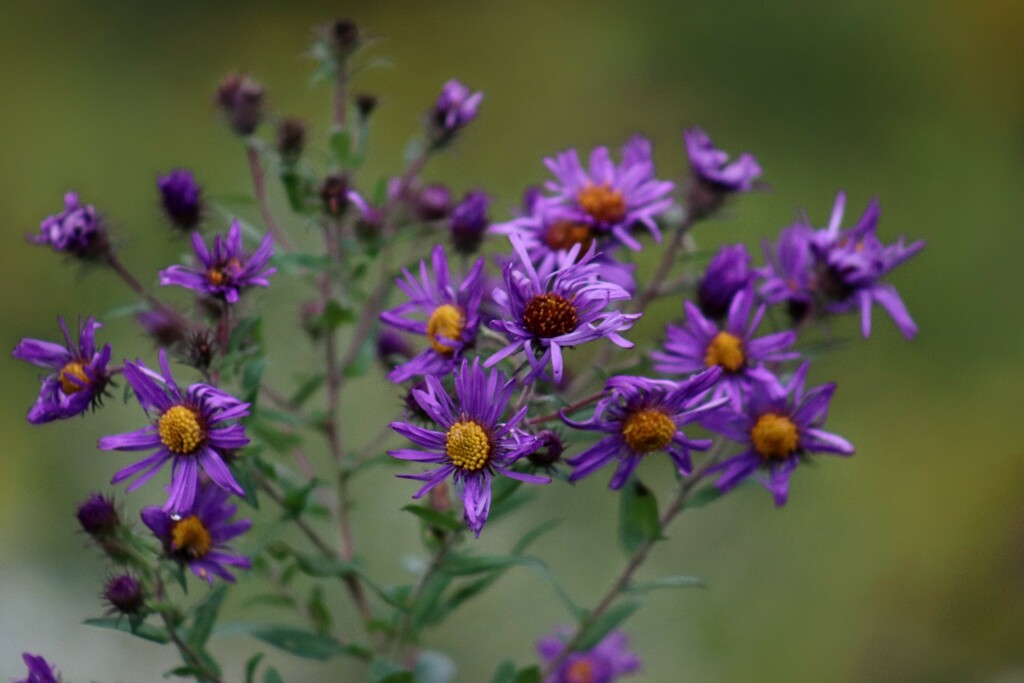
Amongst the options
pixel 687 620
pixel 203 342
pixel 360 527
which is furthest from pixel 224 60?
pixel 203 342

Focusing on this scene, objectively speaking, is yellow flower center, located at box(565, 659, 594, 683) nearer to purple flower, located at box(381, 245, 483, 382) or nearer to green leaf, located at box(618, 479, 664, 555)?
green leaf, located at box(618, 479, 664, 555)

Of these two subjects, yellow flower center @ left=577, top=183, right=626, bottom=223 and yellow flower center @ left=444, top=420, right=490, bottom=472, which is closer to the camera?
yellow flower center @ left=444, top=420, right=490, bottom=472

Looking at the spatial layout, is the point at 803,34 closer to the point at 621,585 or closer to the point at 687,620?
the point at 687,620

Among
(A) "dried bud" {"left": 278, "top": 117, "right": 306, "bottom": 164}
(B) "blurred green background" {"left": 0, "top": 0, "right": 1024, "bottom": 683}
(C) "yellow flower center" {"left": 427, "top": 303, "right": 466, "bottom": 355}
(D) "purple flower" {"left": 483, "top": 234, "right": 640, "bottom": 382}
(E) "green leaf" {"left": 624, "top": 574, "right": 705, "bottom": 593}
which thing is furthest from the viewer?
(B) "blurred green background" {"left": 0, "top": 0, "right": 1024, "bottom": 683}

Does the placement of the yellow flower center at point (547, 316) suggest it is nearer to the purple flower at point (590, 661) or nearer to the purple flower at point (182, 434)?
the purple flower at point (182, 434)

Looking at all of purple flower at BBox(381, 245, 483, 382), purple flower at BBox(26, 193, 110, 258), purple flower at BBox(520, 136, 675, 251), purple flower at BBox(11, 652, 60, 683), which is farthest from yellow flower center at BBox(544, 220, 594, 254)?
purple flower at BBox(11, 652, 60, 683)

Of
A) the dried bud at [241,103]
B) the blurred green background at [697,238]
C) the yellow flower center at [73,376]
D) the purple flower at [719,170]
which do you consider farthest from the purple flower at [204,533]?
the blurred green background at [697,238]

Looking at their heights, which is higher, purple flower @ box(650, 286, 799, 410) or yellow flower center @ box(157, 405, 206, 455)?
yellow flower center @ box(157, 405, 206, 455)
